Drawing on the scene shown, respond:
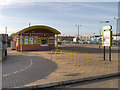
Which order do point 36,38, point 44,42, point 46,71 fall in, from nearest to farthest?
point 46,71 → point 36,38 → point 44,42

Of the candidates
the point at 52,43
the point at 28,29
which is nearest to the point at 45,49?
the point at 52,43

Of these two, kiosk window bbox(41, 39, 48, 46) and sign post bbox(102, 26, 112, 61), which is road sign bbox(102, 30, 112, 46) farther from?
kiosk window bbox(41, 39, 48, 46)

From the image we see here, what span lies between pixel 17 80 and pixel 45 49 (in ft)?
52.9

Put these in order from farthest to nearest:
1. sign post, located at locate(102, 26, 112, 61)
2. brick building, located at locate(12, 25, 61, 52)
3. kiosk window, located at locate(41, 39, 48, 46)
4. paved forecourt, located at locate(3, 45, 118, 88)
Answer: kiosk window, located at locate(41, 39, 48, 46)
brick building, located at locate(12, 25, 61, 52)
sign post, located at locate(102, 26, 112, 61)
paved forecourt, located at locate(3, 45, 118, 88)

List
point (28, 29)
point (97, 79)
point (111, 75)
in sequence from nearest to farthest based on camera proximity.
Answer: point (97, 79)
point (111, 75)
point (28, 29)

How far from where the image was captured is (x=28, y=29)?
20297mm

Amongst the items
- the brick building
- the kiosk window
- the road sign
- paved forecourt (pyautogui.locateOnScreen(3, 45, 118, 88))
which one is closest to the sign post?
the road sign

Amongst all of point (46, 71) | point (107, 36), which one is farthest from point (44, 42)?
point (46, 71)

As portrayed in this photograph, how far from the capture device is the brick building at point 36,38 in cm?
2088

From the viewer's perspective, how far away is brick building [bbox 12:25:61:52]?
2088 cm

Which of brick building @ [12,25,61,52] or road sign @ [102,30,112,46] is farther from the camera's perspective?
brick building @ [12,25,61,52]

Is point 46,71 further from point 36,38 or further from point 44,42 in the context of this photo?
point 44,42

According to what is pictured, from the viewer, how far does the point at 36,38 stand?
2147 centimetres

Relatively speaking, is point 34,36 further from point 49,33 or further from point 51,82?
point 51,82
